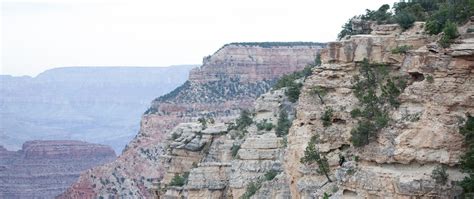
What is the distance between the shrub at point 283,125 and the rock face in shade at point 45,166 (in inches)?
3959

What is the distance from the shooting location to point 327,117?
3225 cm

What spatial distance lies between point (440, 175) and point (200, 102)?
85.0 m

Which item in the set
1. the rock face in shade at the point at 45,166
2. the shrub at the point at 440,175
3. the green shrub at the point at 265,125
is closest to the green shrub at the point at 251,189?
the green shrub at the point at 265,125

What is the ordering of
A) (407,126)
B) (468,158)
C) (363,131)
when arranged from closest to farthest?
(468,158)
(407,126)
(363,131)

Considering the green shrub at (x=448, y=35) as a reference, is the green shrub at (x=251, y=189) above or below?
below

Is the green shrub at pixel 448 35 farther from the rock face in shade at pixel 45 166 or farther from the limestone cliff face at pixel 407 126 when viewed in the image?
the rock face in shade at pixel 45 166

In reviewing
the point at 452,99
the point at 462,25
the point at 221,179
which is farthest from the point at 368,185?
the point at 221,179

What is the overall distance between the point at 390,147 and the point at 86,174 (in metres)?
84.8

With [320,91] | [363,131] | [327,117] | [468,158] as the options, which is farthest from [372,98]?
[468,158]

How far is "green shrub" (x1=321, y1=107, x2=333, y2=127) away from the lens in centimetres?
3212

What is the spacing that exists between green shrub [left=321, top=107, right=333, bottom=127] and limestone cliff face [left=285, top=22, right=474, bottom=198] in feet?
0.54

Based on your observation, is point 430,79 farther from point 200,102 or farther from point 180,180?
point 200,102

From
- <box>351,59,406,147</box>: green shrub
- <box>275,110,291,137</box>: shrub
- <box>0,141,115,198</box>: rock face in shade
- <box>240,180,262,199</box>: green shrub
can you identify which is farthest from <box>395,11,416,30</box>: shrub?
<box>0,141,115,198</box>: rock face in shade

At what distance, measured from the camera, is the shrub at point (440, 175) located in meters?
25.9
